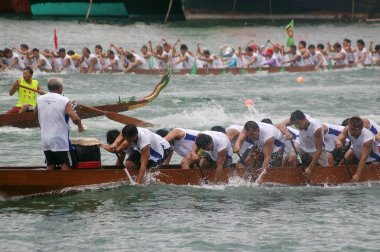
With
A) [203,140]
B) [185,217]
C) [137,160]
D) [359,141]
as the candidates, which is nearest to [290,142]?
[359,141]

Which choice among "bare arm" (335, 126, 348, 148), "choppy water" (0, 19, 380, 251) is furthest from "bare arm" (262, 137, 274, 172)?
"bare arm" (335, 126, 348, 148)

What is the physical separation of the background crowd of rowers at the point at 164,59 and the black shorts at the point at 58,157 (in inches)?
643

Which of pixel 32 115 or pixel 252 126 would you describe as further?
pixel 32 115

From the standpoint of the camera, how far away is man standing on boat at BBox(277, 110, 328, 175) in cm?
1503

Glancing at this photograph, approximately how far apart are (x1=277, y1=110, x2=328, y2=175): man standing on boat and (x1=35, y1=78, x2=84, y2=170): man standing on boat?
10.4 feet

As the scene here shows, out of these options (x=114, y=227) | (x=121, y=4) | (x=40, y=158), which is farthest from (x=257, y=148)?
(x=121, y=4)

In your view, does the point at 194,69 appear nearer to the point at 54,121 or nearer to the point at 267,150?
the point at 267,150

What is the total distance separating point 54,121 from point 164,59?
1794 cm

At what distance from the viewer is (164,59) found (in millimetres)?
32062

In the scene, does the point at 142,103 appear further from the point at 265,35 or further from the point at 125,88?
the point at 265,35

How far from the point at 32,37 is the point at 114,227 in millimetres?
33657

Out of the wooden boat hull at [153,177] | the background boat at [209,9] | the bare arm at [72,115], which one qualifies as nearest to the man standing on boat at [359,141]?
the wooden boat hull at [153,177]

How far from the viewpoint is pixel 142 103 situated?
22516mm

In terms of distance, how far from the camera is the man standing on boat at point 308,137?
15.0 meters
